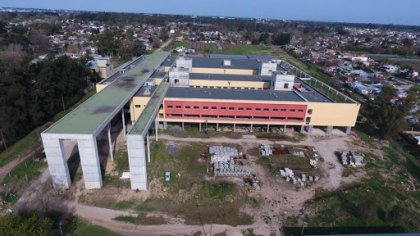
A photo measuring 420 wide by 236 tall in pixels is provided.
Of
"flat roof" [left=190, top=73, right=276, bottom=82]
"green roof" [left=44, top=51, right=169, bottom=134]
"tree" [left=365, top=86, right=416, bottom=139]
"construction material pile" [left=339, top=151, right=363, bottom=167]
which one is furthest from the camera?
"flat roof" [left=190, top=73, right=276, bottom=82]

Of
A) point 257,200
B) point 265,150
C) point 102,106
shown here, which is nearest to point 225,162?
point 265,150

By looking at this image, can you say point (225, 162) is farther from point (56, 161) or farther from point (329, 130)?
point (329, 130)

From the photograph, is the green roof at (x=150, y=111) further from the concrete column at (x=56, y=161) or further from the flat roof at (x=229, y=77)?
the flat roof at (x=229, y=77)

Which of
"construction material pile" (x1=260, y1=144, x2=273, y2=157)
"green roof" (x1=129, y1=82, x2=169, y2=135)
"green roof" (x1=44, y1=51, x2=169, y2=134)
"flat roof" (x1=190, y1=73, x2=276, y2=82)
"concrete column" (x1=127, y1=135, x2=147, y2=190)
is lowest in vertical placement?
"construction material pile" (x1=260, y1=144, x2=273, y2=157)

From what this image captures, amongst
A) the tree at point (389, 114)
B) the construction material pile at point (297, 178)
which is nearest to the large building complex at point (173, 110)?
the tree at point (389, 114)

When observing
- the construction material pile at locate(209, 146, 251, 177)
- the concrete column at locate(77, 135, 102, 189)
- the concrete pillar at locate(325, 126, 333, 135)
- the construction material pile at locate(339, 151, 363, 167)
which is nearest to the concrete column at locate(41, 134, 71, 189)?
the concrete column at locate(77, 135, 102, 189)

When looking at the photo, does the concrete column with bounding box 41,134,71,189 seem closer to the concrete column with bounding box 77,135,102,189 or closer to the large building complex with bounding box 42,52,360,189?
the large building complex with bounding box 42,52,360,189

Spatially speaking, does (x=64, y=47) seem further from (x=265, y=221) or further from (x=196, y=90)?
(x=265, y=221)
